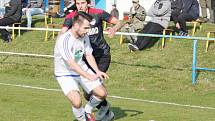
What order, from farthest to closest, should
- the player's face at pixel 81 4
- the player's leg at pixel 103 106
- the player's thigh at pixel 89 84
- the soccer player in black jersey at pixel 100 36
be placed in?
the player's leg at pixel 103 106, the soccer player in black jersey at pixel 100 36, the player's face at pixel 81 4, the player's thigh at pixel 89 84

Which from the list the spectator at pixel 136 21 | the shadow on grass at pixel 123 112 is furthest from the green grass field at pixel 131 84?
the spectator at pixel 136 21

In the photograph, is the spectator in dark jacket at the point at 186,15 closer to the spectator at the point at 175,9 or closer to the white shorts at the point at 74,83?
the spectator at the point at 175,9

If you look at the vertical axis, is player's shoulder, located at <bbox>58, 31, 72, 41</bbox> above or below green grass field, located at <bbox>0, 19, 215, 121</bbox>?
above

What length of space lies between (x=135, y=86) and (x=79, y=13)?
22.6 feet

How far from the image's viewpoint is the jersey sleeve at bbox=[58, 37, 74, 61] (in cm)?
838

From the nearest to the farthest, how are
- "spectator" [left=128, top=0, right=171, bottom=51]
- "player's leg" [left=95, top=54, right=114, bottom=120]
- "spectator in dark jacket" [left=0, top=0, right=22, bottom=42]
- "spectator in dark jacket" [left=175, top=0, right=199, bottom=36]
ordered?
"player's leg" [left=95, top=54, right=114, bottom=120]
"spectator" [left=128, top=0, right=171, bottom=51]
"spectator in dark jacket" [left=175, top=0, right=199, bottom=36]
"spectator in dark jacket" [left=0, top=0, right=22, bottom=42]

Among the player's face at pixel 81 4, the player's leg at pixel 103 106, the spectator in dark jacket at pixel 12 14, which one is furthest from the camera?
the spectator in dark jacket at pixel 12 14

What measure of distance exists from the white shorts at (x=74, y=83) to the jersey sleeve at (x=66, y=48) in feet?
1.34

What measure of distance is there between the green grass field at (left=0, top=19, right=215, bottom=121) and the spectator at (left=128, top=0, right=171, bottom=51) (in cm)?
25

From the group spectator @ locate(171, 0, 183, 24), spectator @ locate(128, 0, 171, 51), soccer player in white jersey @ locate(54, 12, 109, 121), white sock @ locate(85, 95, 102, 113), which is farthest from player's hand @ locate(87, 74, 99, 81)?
spectator @ locate(171, 0, 183, 24)

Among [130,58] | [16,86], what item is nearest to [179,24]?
[130,58]

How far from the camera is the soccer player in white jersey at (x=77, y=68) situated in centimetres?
832

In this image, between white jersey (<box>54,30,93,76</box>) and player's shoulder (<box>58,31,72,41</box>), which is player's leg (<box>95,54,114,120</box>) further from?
player's shoulder (<box>58,31,72,41</box>)

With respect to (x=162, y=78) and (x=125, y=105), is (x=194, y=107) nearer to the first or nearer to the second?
(x=125, y=105)
